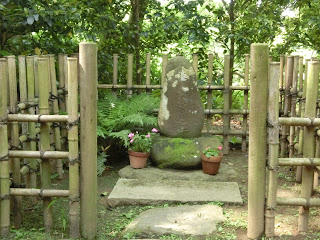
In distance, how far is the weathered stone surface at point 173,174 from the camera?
5500 millimetres

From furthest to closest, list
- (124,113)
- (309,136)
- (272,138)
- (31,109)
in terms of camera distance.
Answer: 1. (124,113)
2. (31,109)
3. (309,136)
4. (272,138)

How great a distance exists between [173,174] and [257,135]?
2214mm

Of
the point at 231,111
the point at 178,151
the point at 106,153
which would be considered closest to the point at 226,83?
the point at 231,111

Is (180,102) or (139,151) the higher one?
(180,102)

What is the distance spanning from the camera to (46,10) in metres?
5.07

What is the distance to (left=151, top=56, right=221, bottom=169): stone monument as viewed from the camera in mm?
5871

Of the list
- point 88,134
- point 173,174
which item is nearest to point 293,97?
point 173,174

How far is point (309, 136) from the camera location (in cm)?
360

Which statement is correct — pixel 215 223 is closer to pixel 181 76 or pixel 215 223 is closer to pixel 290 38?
pixel 181 76

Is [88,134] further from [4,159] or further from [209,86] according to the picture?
[209,86]

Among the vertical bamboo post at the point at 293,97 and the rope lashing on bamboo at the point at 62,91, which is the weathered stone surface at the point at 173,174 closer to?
the vertical bamboo post at the point at 293,97

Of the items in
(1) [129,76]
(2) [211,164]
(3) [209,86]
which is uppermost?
(1) [129,76]

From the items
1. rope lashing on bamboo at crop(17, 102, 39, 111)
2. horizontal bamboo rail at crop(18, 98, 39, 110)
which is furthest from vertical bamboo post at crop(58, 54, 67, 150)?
rope lashing on bamboo at crop(17, 102, 39, 111)

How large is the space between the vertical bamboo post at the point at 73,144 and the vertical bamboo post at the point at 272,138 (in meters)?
1.56
